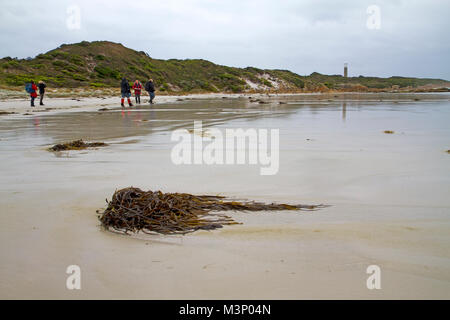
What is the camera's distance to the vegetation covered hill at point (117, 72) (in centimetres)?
3953

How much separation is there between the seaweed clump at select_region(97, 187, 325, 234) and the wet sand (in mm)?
120

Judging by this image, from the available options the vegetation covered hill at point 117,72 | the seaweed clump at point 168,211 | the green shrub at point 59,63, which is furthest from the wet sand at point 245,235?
the green shrub at point 59,63

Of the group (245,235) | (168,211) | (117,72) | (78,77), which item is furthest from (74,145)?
(117,72)

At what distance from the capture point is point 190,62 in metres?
→ 78.1

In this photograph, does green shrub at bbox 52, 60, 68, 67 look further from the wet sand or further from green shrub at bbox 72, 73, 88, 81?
the wet sand

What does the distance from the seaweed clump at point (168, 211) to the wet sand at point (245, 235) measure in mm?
Answer: 120

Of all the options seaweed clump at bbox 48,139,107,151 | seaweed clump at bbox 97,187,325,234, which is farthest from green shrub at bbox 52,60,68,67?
seaweed clump at bbox 97,187,325,234

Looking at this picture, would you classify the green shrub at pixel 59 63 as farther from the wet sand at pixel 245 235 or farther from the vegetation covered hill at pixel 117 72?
the wet sand at pixel 245 235

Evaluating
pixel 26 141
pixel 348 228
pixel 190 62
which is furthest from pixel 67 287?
pixel 190 62

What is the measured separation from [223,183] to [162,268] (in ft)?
6.89

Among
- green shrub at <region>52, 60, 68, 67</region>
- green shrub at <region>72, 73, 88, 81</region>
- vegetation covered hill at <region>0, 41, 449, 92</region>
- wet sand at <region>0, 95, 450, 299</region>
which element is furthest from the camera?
green shrub at <region>52, 60, 68, 67</region>

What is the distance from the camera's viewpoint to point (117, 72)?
162 ft

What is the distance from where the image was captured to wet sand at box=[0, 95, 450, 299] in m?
2.22
